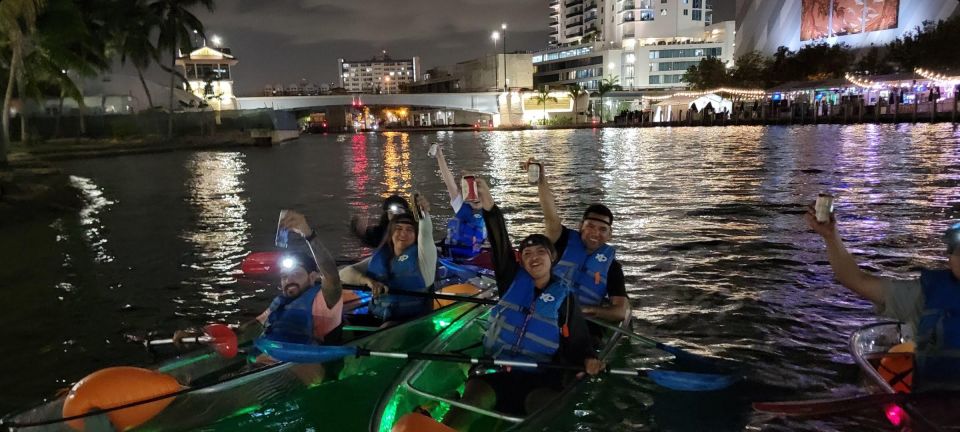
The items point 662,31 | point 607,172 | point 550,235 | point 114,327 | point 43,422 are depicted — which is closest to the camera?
point 43,422

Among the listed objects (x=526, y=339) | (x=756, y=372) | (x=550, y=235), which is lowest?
(x=756, y=372)

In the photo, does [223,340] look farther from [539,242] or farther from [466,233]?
[466,233]

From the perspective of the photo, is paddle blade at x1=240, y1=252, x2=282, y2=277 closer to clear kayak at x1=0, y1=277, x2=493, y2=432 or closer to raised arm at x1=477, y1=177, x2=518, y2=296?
clear kayak at x1=0, y1=277, x2=493, y2=432

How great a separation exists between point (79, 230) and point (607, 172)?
63.9 ft

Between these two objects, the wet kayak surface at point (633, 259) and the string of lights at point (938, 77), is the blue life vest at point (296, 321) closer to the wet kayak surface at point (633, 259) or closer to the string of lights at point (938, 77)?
the wet kayak surface at point (633, 259)

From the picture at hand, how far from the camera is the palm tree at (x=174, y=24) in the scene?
59438 mm

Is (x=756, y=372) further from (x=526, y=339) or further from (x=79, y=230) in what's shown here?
(x=79, y=230)

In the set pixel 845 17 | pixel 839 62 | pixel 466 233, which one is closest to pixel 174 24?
pixel 466 233

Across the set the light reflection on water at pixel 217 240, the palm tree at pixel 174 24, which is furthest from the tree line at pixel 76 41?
the light reflection on water at pixel 217 240

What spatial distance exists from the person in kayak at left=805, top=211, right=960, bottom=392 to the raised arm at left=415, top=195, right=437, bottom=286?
3756mm

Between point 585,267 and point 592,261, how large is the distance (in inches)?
4.0

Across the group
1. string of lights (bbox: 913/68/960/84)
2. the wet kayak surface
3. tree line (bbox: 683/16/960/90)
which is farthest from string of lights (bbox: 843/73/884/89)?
the wet kayak surface

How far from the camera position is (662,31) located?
5595 inches

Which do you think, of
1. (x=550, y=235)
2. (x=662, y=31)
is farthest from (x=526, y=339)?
(x=662, y=31)
